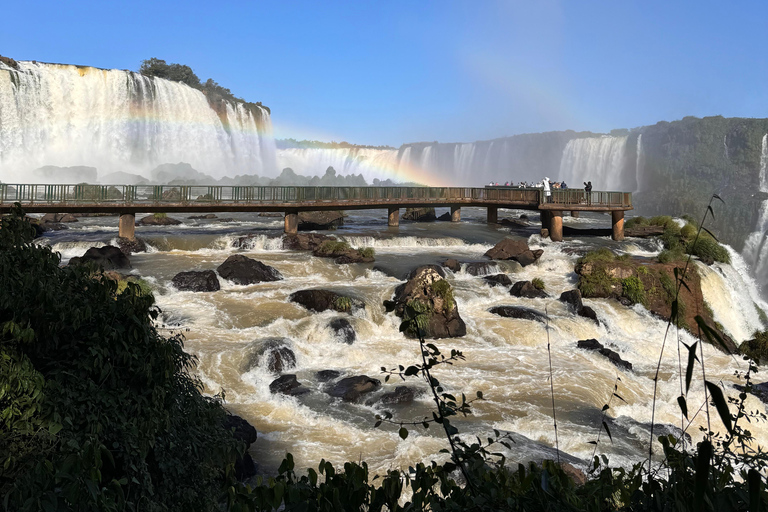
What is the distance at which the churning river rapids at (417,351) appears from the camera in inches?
410

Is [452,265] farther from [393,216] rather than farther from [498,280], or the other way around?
[393,216]

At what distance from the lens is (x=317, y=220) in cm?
3155

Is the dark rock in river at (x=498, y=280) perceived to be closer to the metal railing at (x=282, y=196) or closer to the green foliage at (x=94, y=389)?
the metal railing at (x=282, y=196)

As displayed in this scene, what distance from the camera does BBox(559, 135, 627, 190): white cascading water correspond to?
61438 millimetres

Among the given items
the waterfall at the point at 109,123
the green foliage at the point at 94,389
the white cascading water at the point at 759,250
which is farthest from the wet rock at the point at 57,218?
the white cascading water at the point at 759,250

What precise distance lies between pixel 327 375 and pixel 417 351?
110 inches

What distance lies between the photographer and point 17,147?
151 ft

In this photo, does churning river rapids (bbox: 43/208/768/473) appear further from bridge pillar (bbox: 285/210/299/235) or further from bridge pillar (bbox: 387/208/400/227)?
bridge pillar (bbox: 387/208/400/227)

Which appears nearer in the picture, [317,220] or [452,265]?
[452,265]

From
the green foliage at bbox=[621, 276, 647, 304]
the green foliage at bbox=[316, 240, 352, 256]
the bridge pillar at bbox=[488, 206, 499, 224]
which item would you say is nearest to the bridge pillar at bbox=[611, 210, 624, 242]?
the bridge pillar at bbox=[488, 206, 499, 224]

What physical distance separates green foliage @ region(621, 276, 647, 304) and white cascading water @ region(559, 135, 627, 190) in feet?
151

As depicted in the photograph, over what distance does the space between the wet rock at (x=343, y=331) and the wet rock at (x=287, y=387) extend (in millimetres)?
2704

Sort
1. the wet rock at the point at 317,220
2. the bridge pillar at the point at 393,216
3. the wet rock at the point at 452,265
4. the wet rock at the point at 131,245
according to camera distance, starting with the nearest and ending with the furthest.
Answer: the wet rock at the point at 452,265 → the wet rock at the point at 131,245 → the wet rock at the point at 317,220 → the bridge pillar at the point at 393,216

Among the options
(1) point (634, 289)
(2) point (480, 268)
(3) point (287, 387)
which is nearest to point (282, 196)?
(2) point (480, 268)
